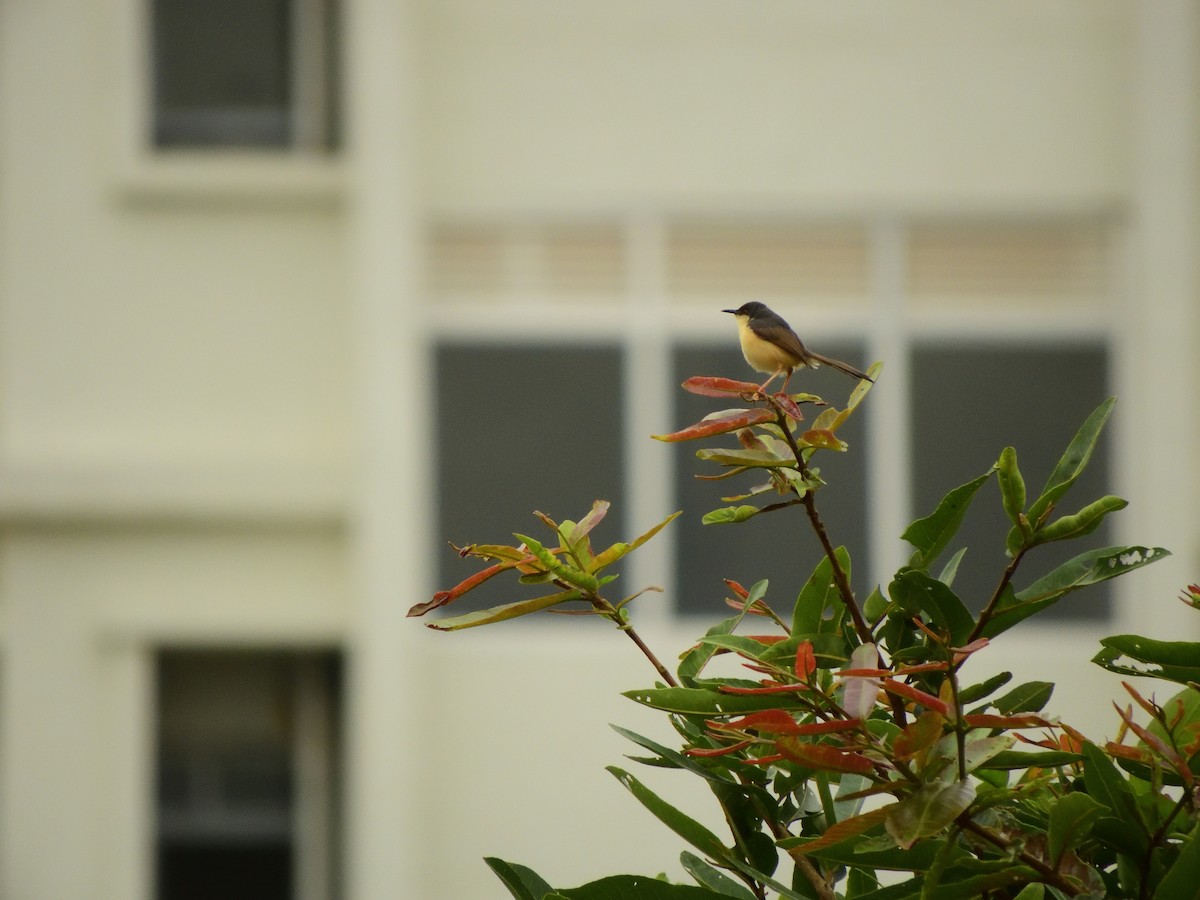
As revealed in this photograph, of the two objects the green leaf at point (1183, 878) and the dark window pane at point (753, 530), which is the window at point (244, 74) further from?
the green leaf at point (1183, 878)

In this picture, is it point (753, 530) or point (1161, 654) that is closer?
point (1161, 654)

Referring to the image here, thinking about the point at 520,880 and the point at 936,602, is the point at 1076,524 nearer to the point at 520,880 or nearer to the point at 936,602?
the point at 936,602

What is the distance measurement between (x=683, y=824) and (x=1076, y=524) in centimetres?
32

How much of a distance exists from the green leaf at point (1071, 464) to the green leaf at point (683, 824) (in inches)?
11.5

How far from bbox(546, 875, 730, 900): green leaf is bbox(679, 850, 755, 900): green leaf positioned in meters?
0.05

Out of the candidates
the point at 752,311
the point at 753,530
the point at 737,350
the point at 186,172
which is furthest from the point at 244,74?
the point at 752,311

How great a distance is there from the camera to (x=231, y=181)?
282 inches

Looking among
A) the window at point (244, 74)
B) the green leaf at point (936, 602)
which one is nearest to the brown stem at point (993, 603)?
the green leaf at point (936, 602)

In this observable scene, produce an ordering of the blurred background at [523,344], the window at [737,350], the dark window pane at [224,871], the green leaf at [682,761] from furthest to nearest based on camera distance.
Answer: the dark window pane at [224,871], the window at [737,350], the blurred background at [523,344], the green leaf at [682,761]

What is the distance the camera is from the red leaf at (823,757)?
808 millimetres

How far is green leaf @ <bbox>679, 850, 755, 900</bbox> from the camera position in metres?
0.97

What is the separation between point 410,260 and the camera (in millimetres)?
6871

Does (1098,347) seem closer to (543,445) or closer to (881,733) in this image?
(543,445)

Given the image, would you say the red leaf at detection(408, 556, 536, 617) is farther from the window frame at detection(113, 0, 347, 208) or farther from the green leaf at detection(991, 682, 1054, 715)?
the window frame at detection(113, 0, 347, 208)
